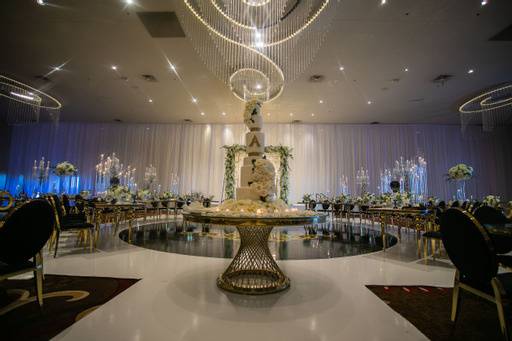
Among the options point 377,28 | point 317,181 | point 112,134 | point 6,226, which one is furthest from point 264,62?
point 112,134

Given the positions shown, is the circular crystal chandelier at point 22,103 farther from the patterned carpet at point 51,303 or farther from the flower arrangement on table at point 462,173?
the flower arrangement on table at point 462,173

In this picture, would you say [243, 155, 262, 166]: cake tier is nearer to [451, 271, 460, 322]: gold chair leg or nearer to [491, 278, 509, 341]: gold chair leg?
[451, 271, 460, 322]: gold chair leg

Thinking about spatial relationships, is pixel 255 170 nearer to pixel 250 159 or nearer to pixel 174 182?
pixel 250 159

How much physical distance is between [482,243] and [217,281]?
2.11m

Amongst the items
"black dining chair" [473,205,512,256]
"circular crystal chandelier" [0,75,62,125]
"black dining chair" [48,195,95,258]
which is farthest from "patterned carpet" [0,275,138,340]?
"circular crystal chandelier" [0,75,62,125]

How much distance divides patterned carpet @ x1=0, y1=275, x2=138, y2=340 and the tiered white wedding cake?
1479mm

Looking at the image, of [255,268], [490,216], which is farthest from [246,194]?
[490,216]

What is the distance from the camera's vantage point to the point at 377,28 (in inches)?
209

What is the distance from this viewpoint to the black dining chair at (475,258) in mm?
1354

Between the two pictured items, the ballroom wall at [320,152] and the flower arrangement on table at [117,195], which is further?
the ballroom wall at [320,152]

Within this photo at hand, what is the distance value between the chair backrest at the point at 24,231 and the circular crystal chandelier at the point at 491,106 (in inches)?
459

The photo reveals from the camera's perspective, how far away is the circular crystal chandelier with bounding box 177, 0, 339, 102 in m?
3.29

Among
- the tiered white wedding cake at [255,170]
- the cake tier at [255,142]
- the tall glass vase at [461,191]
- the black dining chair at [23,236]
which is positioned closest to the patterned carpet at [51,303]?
the black dining chair at [23,236]

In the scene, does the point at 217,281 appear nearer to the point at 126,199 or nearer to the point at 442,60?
the point at 126,199
